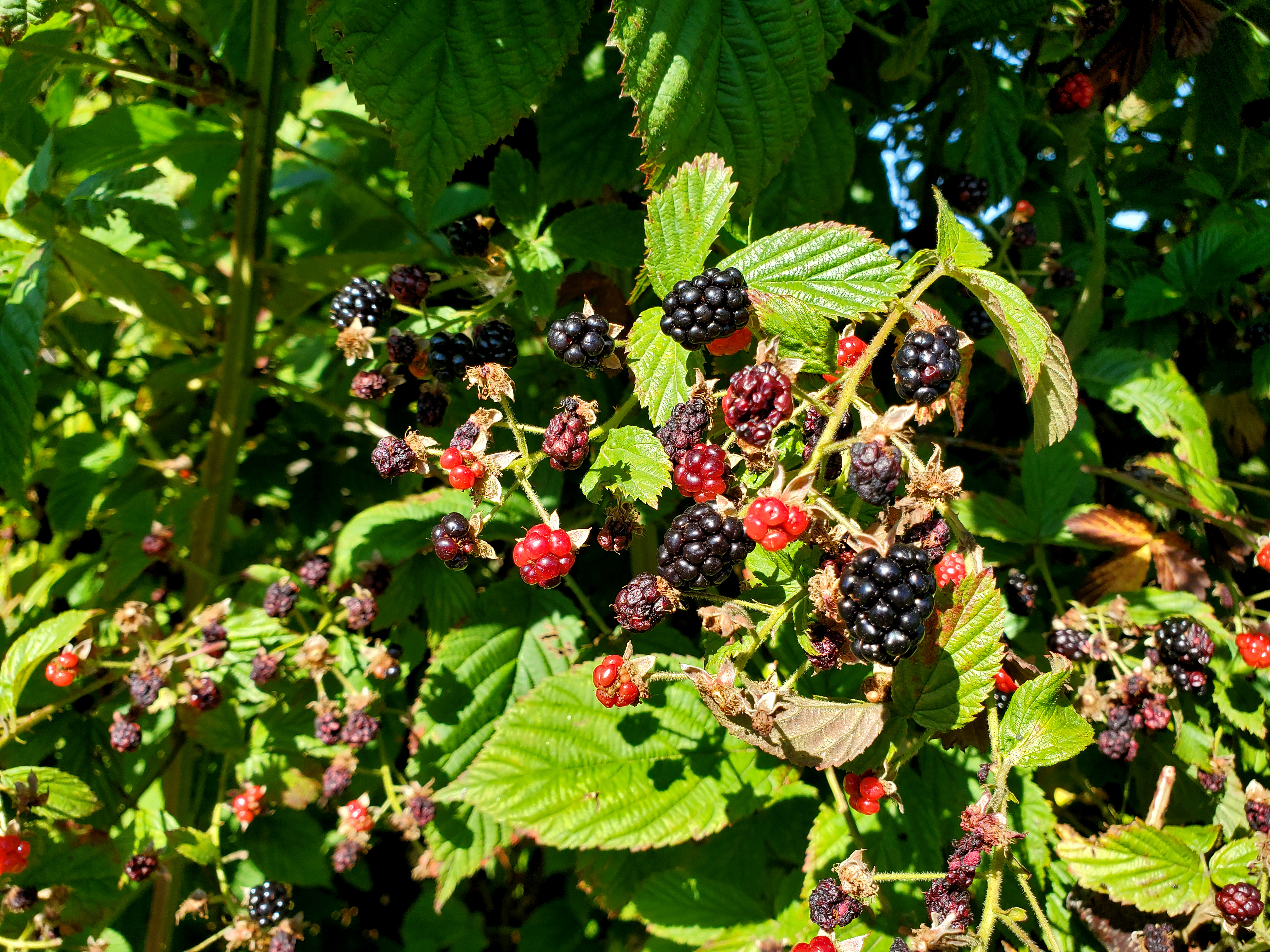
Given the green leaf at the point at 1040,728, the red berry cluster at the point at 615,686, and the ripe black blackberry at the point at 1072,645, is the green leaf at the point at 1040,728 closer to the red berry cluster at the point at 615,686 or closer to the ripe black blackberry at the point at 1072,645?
the ripe black blackberry at the point at 1072,645

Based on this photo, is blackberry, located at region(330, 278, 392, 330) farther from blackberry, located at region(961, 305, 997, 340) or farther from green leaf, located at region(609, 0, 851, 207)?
blackberry, located at region(961, 305, 997, 340)

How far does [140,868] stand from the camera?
1.84m

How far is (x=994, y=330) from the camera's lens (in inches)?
74.9

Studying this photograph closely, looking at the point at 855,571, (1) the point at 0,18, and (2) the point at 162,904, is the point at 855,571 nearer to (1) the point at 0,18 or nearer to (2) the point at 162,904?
(1) the point at 0,18

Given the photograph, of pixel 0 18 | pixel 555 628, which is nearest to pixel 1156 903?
pixel 555 628

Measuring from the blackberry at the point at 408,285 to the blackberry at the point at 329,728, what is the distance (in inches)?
36.3

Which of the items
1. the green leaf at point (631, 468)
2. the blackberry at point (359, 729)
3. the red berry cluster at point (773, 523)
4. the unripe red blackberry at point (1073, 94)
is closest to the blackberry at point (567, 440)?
the green leaf at point (631, 468)

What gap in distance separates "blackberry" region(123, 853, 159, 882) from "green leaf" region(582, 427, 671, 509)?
1444 mm

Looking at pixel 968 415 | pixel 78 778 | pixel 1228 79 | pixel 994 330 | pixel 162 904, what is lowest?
pixel 162 904

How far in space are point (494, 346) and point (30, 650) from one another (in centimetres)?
127

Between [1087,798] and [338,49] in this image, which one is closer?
[338,49]

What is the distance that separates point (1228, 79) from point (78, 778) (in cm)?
302

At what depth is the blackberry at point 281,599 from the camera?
1.87m

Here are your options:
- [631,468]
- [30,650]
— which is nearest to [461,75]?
[631,468]
